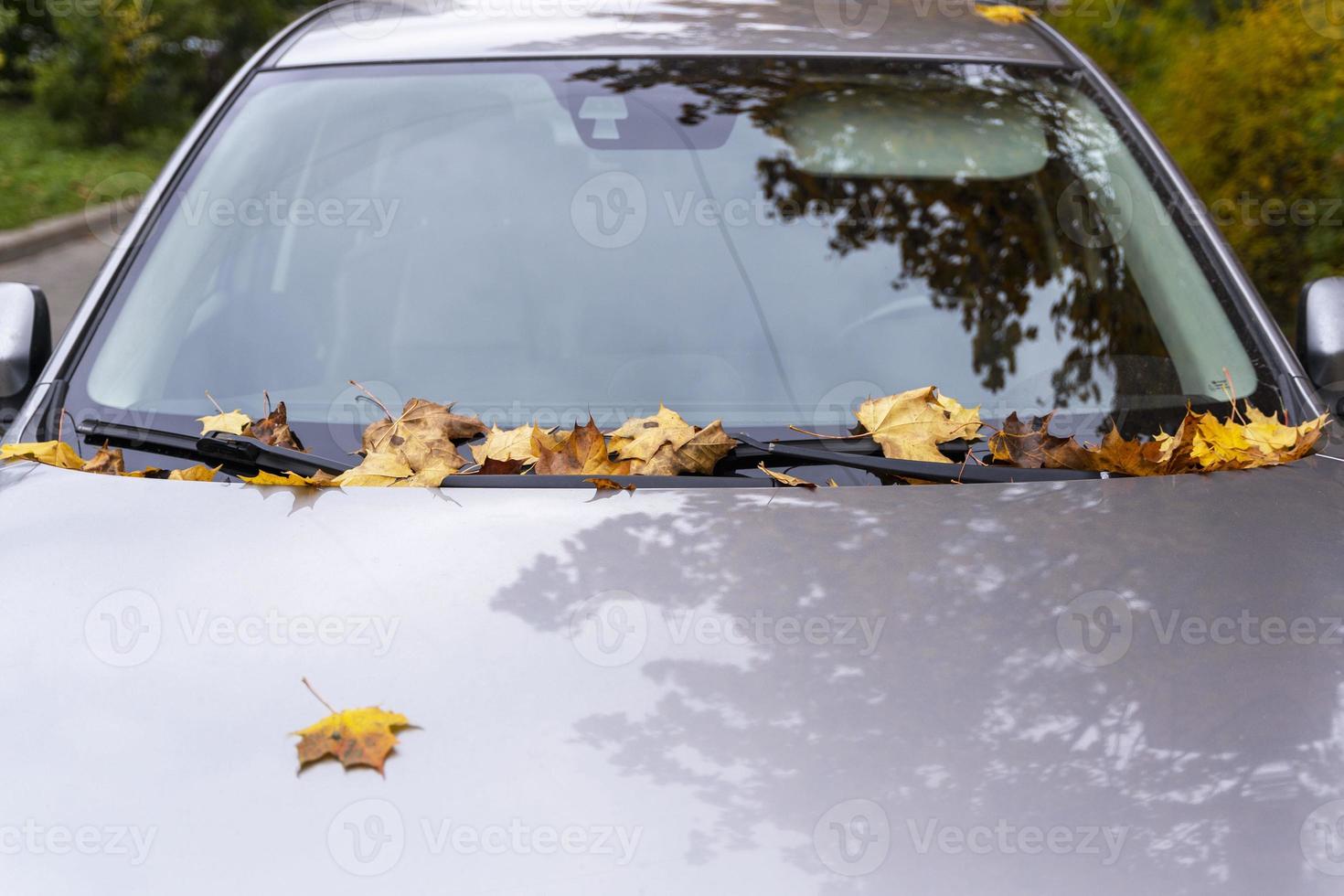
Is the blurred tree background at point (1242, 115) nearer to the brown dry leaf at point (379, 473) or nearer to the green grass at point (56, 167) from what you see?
the green grass at point (56, 167)

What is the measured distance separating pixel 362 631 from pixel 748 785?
518 millimetres

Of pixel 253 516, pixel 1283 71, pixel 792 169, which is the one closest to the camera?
pixel 253 516

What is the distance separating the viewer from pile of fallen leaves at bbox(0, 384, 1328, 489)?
1.98 m

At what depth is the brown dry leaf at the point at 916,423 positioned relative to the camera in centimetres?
203

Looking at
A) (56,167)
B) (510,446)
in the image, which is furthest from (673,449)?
(56,167)

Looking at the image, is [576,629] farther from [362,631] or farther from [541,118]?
[541,118]

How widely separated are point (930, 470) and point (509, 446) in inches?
23.9

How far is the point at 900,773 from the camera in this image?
1.43 m

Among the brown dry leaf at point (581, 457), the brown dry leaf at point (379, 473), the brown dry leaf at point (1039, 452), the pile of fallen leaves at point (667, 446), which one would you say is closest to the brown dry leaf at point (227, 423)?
the pile of fallen leaves at point (667, 446)

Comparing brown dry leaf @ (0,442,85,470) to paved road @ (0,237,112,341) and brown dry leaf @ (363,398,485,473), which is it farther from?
paved road @ (0,237,112,341)

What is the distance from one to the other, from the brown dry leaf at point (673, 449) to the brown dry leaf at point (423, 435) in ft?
0.76

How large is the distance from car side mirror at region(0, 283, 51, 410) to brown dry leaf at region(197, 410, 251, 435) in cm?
41

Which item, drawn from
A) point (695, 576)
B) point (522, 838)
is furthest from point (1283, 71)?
point (522, 838)

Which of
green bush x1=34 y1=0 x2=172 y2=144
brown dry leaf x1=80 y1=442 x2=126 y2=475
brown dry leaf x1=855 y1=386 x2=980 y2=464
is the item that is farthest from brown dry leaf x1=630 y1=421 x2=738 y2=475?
green bush x1=34 y1=0 x2=172 y2=144
